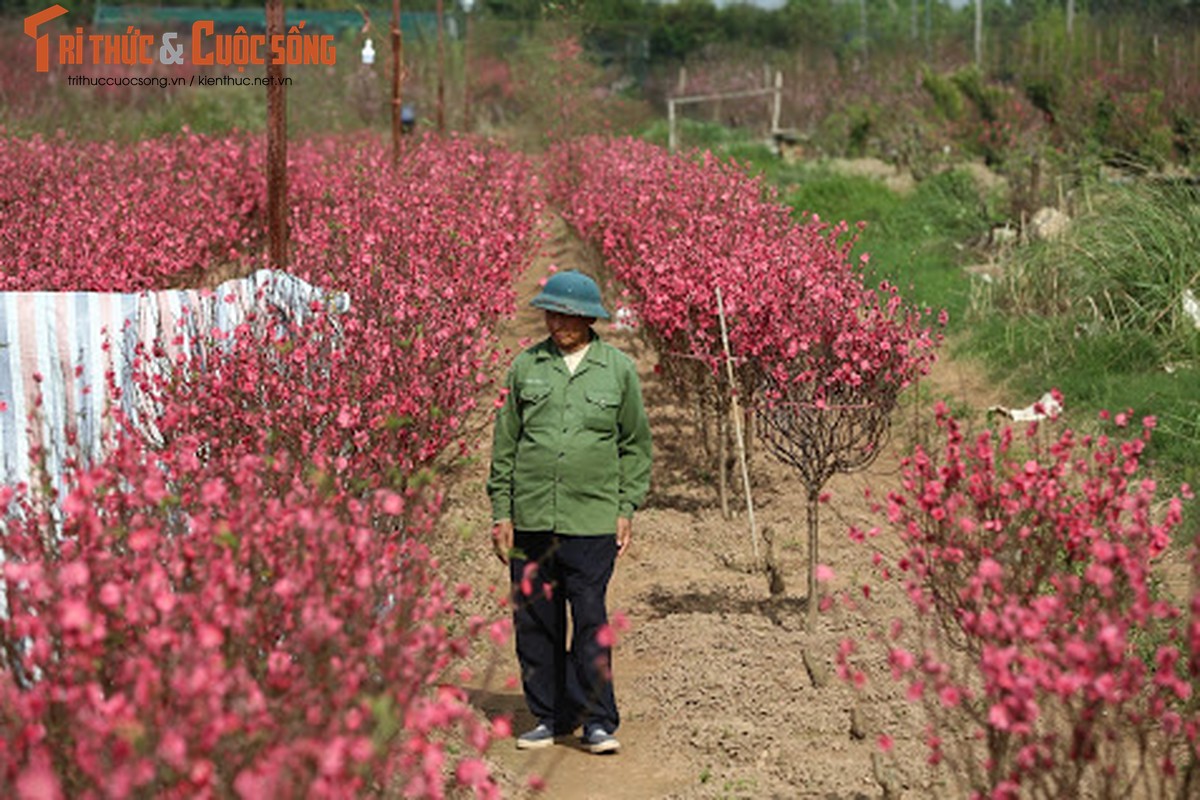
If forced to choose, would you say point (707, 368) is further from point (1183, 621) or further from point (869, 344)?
point (1183, 621)

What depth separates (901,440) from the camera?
1220cm

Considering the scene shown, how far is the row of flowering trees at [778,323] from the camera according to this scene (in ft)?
25.6

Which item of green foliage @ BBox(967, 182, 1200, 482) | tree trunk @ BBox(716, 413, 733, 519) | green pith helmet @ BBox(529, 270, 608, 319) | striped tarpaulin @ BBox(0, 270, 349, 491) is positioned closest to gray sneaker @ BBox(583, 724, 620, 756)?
green pith helmet @ BBox(529, 270, 608, 319)

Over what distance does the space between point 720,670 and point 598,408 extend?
59.6 inches

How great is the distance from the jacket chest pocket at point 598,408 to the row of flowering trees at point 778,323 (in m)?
1.42

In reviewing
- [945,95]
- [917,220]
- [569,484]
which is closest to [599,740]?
[569,484]

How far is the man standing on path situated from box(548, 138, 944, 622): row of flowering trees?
1.41 metres

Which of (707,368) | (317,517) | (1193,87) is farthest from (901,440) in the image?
(1193,87)

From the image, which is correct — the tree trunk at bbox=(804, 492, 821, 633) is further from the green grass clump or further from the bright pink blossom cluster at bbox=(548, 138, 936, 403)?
the green grass clump

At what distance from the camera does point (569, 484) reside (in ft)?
20.5

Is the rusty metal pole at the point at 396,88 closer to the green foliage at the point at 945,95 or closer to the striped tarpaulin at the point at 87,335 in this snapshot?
the striped tarpaulin at the point at 87,335

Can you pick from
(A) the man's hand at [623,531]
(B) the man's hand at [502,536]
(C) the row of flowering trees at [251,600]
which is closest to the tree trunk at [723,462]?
(C) the row of flowering trees at [251,600]

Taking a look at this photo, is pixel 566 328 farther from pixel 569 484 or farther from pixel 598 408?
pixel 569 484

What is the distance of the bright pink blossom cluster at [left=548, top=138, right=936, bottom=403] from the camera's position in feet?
25.5
